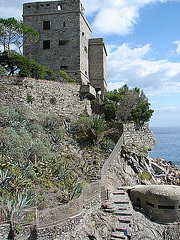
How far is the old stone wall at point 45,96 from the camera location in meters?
16.5

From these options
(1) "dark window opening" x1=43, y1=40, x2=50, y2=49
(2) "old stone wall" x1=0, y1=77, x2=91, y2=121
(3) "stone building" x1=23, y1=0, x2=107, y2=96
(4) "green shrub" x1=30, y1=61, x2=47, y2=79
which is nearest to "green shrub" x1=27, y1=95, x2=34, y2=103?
(2) "old stone wall" x1=0, y1=77, x2=91, y2=121

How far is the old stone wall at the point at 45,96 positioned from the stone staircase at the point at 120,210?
8.15m

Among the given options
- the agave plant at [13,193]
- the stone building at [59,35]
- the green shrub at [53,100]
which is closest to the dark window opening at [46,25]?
the stone building at [59,35]

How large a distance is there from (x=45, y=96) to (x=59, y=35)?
34.3 feet

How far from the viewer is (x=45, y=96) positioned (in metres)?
18.5

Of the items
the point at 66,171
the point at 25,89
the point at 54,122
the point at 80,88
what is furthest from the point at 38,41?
the point at 66,171

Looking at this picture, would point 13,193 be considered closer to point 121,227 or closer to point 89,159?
point 121,227

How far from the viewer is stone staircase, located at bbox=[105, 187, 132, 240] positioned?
9.69 metres

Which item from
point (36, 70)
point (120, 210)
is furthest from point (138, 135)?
point (36, 70)

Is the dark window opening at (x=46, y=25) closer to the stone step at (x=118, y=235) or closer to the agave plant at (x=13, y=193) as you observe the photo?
the agave plant at (x=13, y=193)

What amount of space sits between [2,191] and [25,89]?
33.4ft

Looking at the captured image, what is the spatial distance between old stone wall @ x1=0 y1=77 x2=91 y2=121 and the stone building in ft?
16.0

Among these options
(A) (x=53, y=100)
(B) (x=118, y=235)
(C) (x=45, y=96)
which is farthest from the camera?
(A) (x=53, y=100)

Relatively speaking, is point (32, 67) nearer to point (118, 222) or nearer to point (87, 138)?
point (87, 138)
